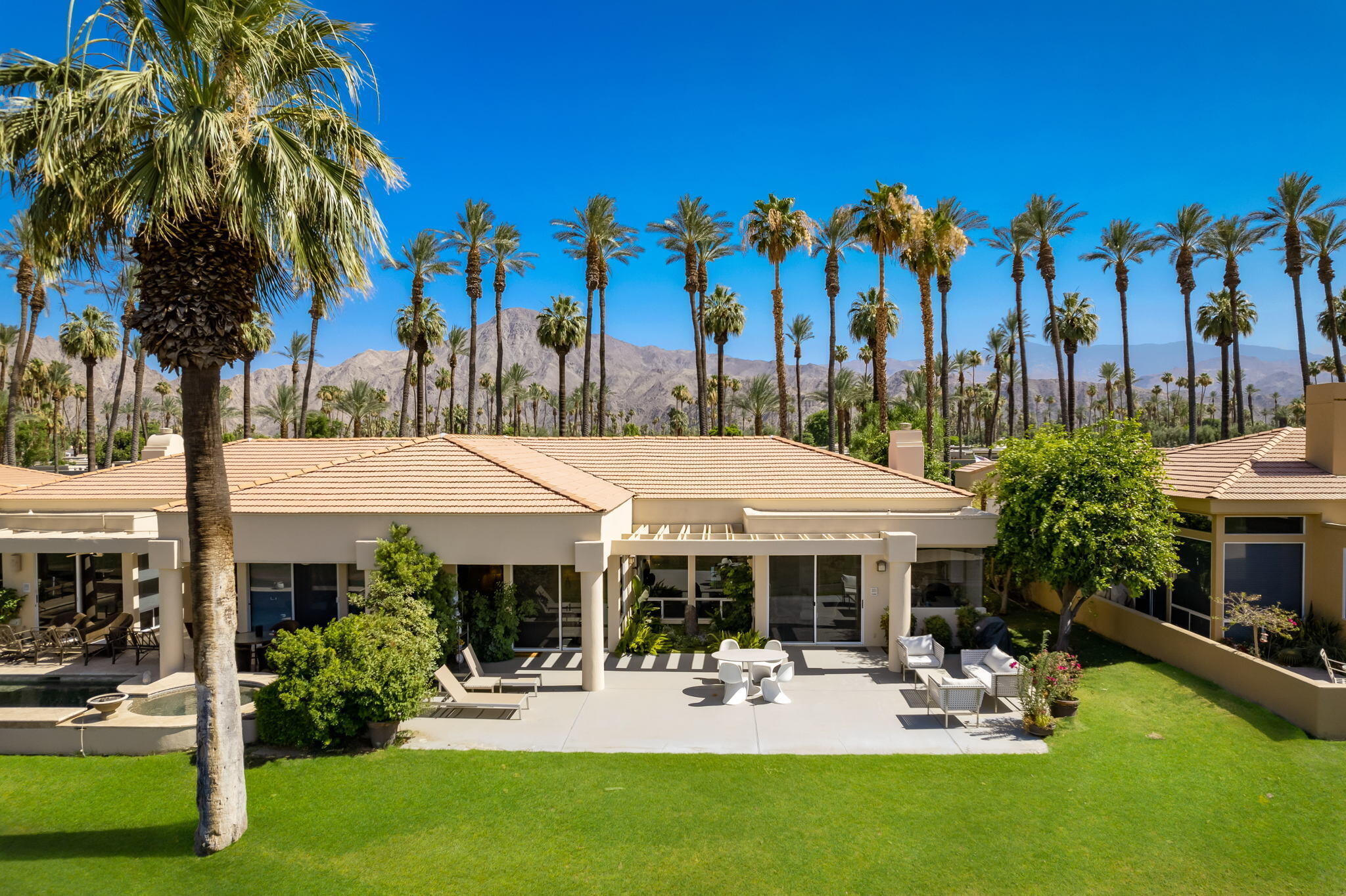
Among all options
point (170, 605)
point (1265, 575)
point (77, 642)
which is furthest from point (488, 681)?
point (1265, 575)

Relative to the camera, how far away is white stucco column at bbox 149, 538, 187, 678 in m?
16.0

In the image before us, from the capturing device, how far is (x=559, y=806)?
10.6m

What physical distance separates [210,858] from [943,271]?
4159 cm

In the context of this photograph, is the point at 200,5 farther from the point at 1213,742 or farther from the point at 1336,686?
the point at 1336,686

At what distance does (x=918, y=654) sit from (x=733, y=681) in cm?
450

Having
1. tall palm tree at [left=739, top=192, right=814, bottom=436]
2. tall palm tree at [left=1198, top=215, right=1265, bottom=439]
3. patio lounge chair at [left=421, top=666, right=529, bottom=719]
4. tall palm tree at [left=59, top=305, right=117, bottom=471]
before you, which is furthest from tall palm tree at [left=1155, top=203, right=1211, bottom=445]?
tall palm tree at [left=59, top=305, right=117, bottom=471]

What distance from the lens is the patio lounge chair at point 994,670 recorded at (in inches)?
558

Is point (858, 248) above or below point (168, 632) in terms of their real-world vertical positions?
above

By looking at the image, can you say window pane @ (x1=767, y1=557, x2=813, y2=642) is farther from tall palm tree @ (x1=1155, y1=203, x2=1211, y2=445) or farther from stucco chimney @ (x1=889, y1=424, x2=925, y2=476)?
tall palm tree @ (x1=1155, y1=203, x2=1211, y2=445)

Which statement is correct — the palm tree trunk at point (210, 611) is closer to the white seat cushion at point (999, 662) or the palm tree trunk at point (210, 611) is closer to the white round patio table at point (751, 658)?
the white round patio table at point (751, 658)

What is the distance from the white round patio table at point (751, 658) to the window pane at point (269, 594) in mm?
10517

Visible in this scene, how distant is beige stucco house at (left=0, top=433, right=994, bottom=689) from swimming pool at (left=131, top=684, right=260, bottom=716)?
2239mm

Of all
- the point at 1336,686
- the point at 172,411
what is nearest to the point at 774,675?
the point at 1336,686

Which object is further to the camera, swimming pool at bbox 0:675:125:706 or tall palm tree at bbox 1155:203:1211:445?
tall palm tree at bbox 1155:203:1211:445
